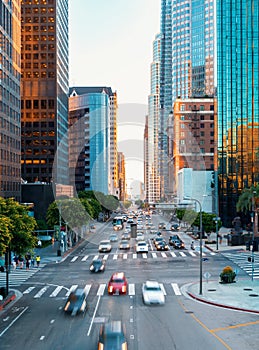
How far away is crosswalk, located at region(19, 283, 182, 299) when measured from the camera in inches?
1407

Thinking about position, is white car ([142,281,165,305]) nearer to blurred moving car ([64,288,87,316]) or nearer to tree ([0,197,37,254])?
blurred moving car ([64,288,87,316])

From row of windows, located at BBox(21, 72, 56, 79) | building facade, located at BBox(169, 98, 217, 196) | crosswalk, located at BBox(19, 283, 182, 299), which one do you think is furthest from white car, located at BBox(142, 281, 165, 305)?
row of windows, located at BBox(21, 72, 56, 79)

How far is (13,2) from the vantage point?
290ft

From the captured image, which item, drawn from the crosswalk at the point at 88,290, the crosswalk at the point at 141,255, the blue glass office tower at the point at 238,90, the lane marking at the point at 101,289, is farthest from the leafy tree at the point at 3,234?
the blue glass office tower at the point at 238,90

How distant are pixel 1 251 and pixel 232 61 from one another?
3643 inches

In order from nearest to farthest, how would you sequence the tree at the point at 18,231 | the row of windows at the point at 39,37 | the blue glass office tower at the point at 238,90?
the tree at the point at 18,231 < the blue glass office tower at the point at 238,90 < the row of windows at the point at 39,37

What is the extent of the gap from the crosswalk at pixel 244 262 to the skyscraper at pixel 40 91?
299 ft

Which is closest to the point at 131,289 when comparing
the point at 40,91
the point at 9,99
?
the point at 9,99

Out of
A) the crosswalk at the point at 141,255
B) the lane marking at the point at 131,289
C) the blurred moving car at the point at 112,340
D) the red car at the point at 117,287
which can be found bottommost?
the crosswalk at the point at 141,255

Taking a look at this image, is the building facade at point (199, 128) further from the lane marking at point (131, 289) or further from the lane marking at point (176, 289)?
the lane marking at point (131, 289)

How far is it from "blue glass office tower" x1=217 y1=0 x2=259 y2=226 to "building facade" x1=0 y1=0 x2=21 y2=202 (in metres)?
49.0

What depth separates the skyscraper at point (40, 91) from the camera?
144250 mm

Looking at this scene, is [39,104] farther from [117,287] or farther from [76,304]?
[76,304]

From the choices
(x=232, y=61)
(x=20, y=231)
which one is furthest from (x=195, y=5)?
(x=20, y=231)
